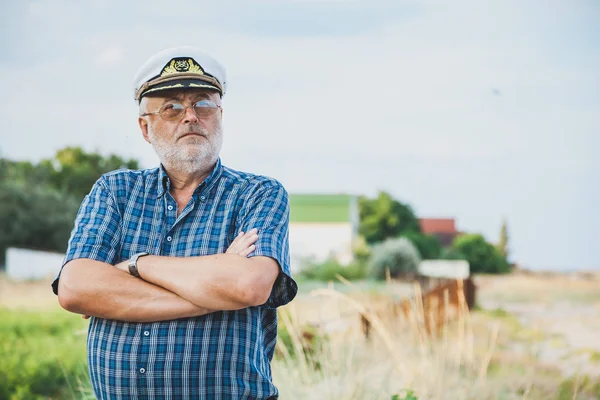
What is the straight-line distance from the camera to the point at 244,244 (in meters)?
2.45

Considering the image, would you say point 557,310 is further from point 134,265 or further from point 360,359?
point 134,265

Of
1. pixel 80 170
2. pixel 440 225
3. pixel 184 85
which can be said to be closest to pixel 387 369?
pixel 184 85

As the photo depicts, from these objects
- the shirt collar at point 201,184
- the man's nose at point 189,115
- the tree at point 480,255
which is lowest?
the tree at point 480,255

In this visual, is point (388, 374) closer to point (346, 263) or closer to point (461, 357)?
point (461, 357)

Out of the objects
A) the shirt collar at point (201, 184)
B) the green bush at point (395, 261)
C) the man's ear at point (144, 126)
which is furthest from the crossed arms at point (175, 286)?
the green bush at point (395, 261)

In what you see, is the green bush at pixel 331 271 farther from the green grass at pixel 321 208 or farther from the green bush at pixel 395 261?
the green grass at pixel 321 208

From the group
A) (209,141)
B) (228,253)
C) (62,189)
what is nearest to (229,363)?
(228,253)

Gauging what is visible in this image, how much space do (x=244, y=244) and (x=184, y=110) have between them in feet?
1.88

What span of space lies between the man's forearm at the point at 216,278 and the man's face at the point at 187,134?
39 cm

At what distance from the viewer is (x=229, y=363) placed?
94.1 inches

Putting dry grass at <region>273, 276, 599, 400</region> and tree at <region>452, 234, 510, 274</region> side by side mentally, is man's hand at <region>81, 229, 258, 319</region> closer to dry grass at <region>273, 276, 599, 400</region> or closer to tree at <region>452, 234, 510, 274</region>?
dry grass at <region>273, 276, 599, 400</region>

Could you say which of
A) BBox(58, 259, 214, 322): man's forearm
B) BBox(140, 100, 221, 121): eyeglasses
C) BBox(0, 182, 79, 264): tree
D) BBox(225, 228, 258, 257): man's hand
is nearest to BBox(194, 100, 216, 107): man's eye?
BBox(140, 100, 221, 121): eyeglasses

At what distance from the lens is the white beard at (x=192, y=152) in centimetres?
262

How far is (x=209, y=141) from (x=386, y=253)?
61.4 feet
